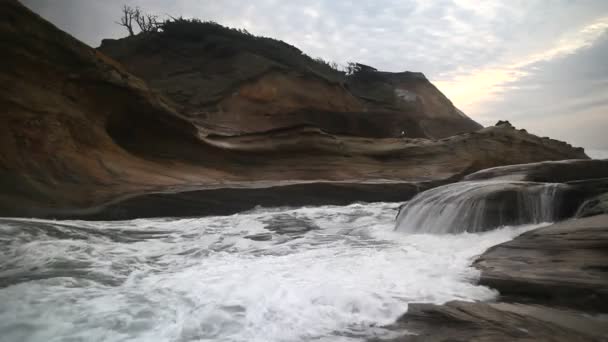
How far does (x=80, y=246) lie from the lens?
3729 mm

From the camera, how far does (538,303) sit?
2072 mm

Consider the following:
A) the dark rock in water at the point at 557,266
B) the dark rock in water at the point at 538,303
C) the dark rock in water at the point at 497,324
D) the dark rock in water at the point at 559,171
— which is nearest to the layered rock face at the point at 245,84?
the dark rock in water at the point at 559,171

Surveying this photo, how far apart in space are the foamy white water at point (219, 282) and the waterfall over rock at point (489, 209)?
9.3 inches

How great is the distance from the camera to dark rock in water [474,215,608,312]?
2.06m

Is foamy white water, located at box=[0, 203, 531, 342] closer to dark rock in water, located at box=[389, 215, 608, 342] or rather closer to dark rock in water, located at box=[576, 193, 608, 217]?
dark rock in water, located at box=[389, 215, 608, 342]

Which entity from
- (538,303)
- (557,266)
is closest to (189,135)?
(557,266)

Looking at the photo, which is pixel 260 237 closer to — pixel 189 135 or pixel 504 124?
pixel 189 135

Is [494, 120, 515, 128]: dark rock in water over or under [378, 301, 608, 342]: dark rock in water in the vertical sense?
over

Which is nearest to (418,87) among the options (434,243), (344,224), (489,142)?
(489,142)

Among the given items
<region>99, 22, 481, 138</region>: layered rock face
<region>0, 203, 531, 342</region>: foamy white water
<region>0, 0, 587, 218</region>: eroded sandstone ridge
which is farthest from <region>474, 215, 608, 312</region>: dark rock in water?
<region>99, 22, 481, 138</region>: layered rock face

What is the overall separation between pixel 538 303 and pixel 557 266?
0.42m

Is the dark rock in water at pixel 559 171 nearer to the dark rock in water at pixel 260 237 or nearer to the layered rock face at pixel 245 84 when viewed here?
the dark rock in water at pixel 260 237

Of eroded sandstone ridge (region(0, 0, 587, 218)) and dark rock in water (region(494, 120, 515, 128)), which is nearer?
eroded sandstone ridge (region(0, 0, 587, 218))

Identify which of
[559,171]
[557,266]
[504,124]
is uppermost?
[504,124]
